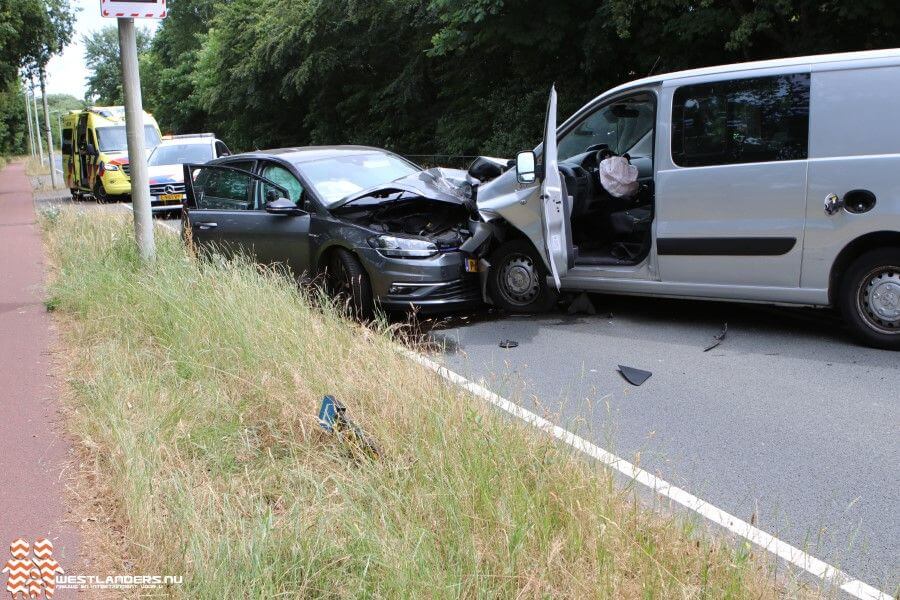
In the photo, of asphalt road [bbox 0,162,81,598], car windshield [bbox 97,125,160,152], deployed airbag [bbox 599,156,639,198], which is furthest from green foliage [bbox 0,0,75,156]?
deployed airbag [bbox 599,156,639,198]

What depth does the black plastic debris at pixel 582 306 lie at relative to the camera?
7.78 metres

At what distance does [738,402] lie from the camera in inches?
210

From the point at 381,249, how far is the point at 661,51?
31.2 feet

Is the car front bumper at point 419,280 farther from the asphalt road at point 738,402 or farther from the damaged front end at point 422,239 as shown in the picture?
the asphalt road at point 738,402

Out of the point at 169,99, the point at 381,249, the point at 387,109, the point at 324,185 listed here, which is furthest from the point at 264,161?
the point at 169,99

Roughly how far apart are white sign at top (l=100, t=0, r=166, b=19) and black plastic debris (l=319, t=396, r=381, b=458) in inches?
212

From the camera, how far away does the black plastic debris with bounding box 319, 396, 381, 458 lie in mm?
4012

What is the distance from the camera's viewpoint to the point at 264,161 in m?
8.88

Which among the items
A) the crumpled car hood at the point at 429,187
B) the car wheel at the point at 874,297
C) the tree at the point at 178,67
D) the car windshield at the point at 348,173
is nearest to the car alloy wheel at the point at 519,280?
→ the crumpled car hood at the point at 429,187

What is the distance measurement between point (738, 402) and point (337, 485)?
2883 millimetres

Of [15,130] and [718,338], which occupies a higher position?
[15,130]

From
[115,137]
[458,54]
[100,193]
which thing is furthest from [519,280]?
[115,137]

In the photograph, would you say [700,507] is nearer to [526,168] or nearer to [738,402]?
[738,402]

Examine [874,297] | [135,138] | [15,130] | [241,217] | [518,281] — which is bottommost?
[518,281]
